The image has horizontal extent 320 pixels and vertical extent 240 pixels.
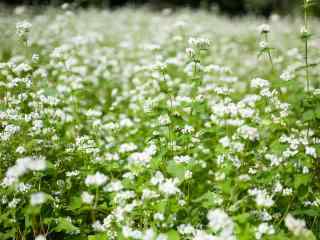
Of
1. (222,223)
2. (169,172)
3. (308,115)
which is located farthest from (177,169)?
(308,115)

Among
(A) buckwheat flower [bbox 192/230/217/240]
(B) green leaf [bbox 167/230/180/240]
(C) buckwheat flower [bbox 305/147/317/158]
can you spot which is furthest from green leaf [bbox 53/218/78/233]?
(C) buckwheat flower [bbox 305/147/317/158]

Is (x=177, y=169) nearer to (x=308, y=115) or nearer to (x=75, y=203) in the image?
(x=75, y=203)

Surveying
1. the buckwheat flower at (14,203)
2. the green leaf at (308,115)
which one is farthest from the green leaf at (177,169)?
the buckwheat flower at (14,203)

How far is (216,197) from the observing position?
10.3 feet

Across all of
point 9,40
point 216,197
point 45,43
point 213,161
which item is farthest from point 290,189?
point 9,40

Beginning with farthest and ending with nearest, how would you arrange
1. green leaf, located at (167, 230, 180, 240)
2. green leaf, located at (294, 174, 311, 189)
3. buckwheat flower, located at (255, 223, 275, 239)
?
green leaf, located at (294, 174, 311, 189) < green leaf, located at (167, 230, 180, 240) < buckwheat flower, located at (255, 223, 275, 239)

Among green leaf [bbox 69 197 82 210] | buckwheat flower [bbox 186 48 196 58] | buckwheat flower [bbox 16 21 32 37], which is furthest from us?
buckwheat flower [bbox 16 21 32 37]

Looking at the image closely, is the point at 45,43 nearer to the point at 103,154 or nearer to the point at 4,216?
the point at 103,154

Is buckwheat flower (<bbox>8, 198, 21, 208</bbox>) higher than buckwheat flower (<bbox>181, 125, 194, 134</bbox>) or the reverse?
the reverse

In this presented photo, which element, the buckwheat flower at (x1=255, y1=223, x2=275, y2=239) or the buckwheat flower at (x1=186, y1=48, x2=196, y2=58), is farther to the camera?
the buckwheat flower at (x1=186, y1=48, x2=196, y2=58)

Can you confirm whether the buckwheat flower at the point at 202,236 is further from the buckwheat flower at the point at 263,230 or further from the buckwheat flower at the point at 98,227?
the buckwheat flower at the point at 98,227

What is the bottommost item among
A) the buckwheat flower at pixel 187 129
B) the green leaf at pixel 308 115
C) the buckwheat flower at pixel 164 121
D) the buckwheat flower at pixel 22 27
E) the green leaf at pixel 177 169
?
the green leaf at pixel 177 169

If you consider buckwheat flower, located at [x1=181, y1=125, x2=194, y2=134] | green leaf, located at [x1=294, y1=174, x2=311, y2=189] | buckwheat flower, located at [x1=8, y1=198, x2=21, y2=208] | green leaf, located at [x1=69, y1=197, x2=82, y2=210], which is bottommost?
green leaf, located at [x1=69, y1=197, x2=82, y2=210]

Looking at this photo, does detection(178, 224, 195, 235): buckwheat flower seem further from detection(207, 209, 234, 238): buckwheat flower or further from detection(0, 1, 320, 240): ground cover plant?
detection(207, 209, 234, 238): buckwheat flower
